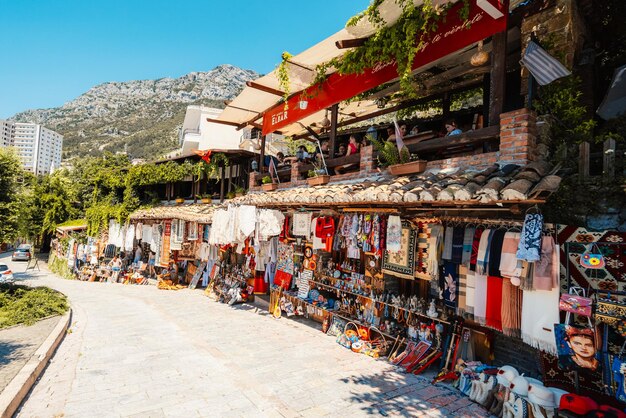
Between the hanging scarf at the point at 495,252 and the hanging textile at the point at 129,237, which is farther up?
the hanging scarf at the point at 495,252

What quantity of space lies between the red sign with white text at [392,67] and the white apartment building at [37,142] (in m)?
125

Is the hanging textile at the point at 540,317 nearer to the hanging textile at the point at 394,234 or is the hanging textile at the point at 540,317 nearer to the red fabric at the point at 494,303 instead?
the red fabric at the point at 494,303

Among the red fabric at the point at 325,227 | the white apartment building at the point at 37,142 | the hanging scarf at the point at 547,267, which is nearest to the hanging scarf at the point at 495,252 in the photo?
the hanging scarf at the point at 547,267

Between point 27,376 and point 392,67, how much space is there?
9.62 meters

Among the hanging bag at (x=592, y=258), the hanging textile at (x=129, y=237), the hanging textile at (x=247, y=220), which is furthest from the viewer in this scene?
the hanging textile at (x=129, y=237)

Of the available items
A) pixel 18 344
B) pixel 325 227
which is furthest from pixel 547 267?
pixel 18 344

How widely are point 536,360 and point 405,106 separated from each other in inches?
311

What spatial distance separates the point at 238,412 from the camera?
5.25 m

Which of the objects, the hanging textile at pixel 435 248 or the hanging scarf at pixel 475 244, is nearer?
the hanging scarf at pixel 475 244

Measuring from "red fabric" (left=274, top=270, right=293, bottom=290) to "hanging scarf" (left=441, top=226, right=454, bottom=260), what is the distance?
19.0ft

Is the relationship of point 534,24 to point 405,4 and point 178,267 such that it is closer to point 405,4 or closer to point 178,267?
point 405,4

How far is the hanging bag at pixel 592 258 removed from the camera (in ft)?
14.7

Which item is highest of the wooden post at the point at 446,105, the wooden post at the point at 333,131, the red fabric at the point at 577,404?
the wooden post at the point at 446,105

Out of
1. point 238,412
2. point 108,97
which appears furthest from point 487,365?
point 108,97
